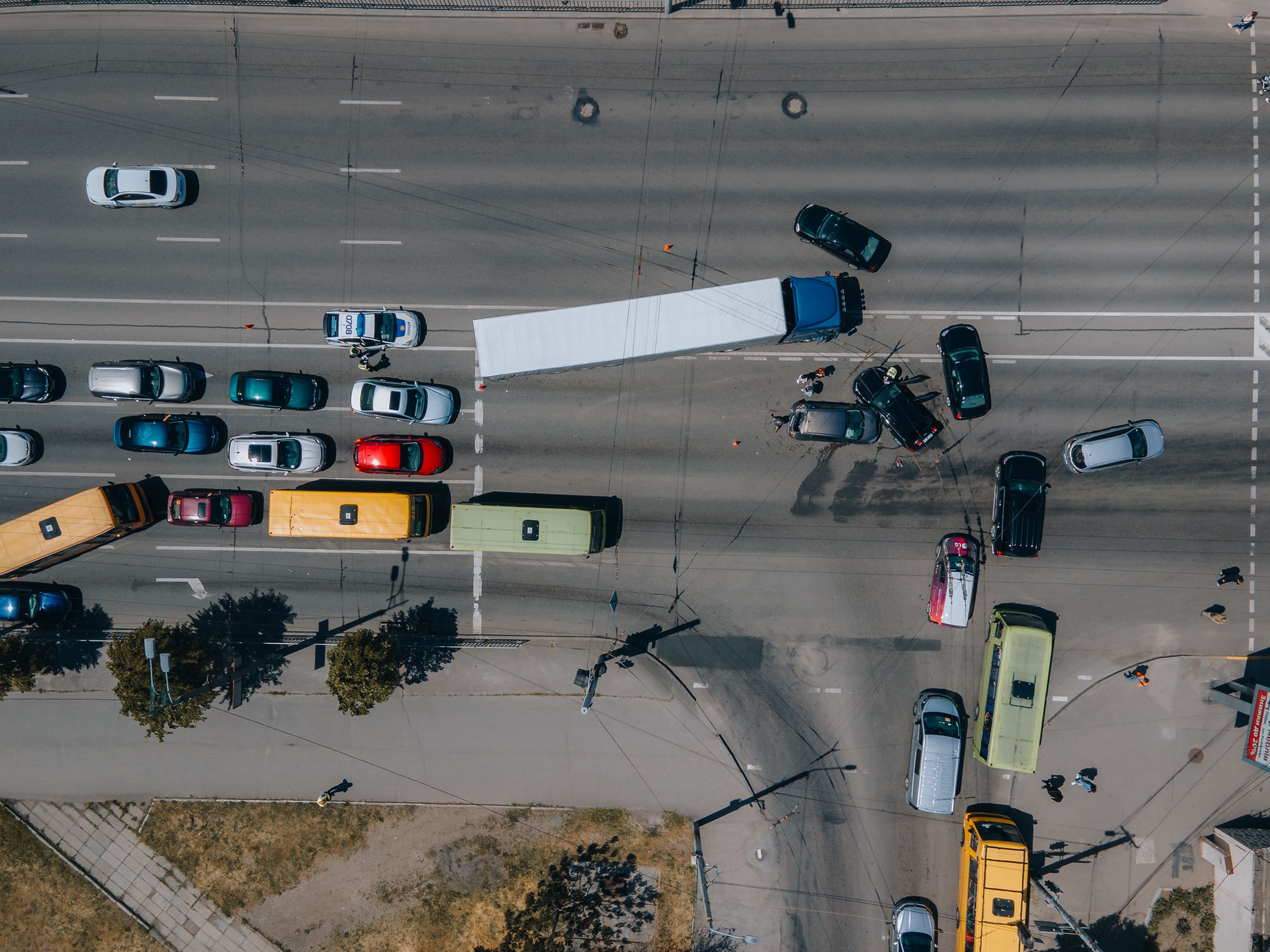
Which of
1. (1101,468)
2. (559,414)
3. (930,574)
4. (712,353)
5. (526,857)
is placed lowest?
(526,857)

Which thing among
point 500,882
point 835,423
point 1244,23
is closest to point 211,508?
point 500,882

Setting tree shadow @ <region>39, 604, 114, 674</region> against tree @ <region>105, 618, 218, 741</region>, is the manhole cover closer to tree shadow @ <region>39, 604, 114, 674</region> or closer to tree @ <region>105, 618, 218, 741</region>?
tree @ <region>105, 618, 218, 741</region>

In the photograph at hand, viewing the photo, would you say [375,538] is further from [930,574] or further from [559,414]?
[930,574]

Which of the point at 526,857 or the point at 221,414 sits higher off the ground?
the point at 221,414

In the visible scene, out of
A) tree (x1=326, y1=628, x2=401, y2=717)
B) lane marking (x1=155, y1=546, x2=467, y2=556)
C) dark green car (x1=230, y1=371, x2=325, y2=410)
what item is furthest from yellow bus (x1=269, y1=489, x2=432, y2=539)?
tree (x1=326, y1=628, x2=401, y2=717)

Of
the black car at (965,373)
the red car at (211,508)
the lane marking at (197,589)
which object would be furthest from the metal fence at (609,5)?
the lane marking at (197,589)

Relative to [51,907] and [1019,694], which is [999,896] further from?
[51,907]

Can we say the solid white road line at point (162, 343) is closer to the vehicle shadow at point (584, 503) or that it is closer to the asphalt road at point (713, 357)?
the asphalt road at point (713, 357)

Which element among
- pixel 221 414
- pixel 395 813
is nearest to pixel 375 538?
pixel 221 414
